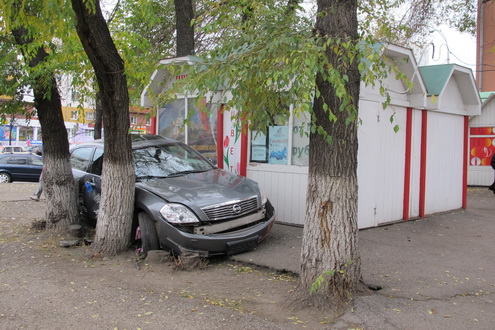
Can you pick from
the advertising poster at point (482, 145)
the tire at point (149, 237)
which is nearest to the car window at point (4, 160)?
the tire at point (149, 237)

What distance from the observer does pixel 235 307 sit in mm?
4621

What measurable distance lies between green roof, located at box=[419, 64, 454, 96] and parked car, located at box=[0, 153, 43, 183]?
1851 centimetres

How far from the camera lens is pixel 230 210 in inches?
247

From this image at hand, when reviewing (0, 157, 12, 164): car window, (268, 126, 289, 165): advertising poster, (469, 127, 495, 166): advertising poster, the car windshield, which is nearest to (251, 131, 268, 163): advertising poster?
(268, 126, 289, 165): advertising poster

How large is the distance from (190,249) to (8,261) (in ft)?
9.09

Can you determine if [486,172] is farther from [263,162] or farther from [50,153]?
[50,153]

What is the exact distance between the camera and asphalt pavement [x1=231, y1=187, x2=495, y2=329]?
4227mm

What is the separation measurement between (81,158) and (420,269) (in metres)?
6.48

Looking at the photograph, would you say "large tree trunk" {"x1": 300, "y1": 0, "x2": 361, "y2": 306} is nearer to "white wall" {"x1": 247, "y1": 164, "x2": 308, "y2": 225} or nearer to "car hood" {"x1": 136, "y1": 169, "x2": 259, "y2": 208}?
"car hood" {"x1": 136, "y1": 169, "x2": 259, "y2": 208}

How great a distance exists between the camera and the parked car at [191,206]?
6.06 meters

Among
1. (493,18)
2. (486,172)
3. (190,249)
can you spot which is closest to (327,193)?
(190,249)

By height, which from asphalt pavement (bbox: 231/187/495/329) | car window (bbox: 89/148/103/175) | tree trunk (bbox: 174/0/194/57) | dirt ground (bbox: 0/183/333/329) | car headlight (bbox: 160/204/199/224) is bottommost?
dirt ground (bbox: 0/183/333/329)

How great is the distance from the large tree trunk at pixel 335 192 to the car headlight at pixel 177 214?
→ 1.98 m

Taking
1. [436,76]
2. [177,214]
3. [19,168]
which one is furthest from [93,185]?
[19,168]
